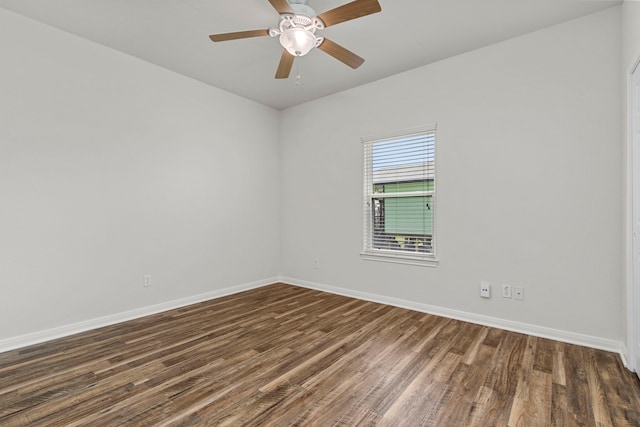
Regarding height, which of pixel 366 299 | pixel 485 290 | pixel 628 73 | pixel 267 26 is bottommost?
pixel 366 299

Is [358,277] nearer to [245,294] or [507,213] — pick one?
[245,294]

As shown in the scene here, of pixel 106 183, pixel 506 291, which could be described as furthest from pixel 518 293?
pixel 106 183

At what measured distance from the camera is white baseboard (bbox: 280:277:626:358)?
2557 millimetres

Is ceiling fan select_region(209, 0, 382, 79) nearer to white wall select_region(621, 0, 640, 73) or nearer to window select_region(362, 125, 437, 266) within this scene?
window select_region(362, 125, 437, 266)

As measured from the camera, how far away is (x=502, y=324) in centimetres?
302

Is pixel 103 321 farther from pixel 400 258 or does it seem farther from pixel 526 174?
pixel 526 174

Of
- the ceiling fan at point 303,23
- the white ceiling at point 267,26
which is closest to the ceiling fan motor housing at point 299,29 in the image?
the ceiling fan at point 303,23

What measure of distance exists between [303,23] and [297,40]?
127mm

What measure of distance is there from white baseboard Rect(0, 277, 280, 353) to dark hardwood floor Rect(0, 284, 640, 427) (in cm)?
11

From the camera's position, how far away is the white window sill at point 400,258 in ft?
11.5

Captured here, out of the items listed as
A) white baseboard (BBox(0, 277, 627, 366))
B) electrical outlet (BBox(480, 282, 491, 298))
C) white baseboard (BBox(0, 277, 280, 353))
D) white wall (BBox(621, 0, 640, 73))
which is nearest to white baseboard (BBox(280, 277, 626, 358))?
white baseboard (BBox(0, 277, 627, 366))

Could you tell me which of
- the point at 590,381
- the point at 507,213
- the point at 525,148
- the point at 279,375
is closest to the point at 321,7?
the point at 525,148

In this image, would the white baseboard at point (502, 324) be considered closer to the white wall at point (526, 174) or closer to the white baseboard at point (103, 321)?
the white wall at point (526, 174)

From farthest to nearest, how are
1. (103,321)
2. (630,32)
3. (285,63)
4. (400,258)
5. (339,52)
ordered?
(400,258), (103,321), (285,63), (339,52), (630,32)
